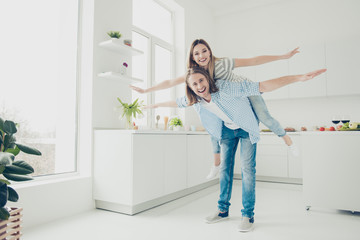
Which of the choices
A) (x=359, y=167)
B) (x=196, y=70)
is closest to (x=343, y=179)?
(x=359, y=167)

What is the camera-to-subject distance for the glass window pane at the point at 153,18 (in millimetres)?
3988

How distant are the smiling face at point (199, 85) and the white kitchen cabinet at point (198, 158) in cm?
150

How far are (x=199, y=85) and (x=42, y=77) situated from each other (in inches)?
63.2

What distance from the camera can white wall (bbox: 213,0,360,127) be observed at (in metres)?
4.58

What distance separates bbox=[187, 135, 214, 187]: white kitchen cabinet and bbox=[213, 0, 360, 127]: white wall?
1.85m

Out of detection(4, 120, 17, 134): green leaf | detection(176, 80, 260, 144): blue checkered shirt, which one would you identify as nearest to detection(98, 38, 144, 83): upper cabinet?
detection(176, 80, 260, 144): blue checkered shirt

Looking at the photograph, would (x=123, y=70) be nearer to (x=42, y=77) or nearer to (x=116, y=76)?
(x=116, y=76)

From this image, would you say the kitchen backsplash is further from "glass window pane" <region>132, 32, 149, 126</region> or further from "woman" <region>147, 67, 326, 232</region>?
"woman" <region>147, 67, 326, 232</region>

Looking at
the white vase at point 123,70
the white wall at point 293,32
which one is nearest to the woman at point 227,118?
the white vase at point 123,70

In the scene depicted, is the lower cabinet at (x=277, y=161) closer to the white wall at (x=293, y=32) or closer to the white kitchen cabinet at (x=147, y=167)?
the white wall at (x=293, y=32)

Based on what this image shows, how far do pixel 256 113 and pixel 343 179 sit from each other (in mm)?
1099

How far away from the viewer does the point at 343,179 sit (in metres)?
2.50

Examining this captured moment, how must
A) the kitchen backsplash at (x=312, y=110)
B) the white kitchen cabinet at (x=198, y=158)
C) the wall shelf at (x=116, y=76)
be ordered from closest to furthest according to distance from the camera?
the wall shelf at (x=116, y=76) < the white kitchen cabinet at (x=198, y=158) < the kitchen backsplash at (x=312, y=110)

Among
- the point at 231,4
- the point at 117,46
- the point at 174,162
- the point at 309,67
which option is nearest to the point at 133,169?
the point at 174,162
